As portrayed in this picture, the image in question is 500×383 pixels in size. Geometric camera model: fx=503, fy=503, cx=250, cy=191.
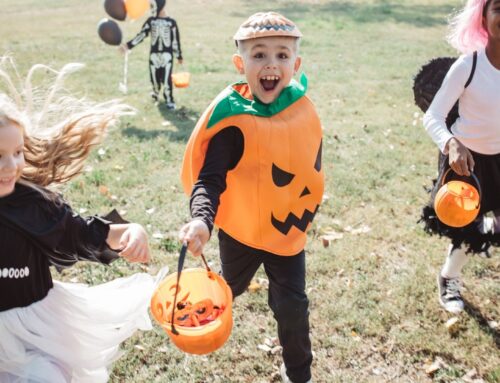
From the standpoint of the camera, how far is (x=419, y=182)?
18.8ft

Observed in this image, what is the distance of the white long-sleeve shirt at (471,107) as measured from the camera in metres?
3.01

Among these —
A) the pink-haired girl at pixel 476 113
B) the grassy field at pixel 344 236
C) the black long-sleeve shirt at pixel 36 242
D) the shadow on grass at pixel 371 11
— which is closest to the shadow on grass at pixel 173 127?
the grassy field at pixel 344 236

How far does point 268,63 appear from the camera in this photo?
247cm

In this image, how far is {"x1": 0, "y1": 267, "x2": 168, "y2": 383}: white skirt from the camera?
6.70ft

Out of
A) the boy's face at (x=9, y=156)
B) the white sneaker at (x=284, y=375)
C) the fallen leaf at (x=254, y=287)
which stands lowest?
the fallen leaf at (x=254, y=287)

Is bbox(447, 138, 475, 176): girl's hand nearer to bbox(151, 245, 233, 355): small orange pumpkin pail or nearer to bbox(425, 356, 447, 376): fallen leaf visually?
bbox(425, 356, 447, 376): fallen leaf

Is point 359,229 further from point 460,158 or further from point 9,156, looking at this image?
point 9,156

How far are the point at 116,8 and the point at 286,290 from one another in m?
7.05

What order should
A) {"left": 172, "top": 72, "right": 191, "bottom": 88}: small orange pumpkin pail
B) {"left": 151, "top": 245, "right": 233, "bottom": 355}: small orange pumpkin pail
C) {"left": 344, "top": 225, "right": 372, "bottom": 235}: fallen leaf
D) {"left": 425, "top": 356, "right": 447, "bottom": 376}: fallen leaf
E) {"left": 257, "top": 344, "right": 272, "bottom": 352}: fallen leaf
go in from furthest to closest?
{"left": 172, "top": 72, "right": 191, "bottom": 88}: small orange pumpkin pail → {"left": 344, "top": 225, "right": 372, "bottom": 235}: fallen leaf → {"left": 257, "top": 344, "right": 272, "bottom": 352}: fallen leaf → {"left": 425, "top": 356, "right": 447, "bottom": 376}: fallen leaf → {"left": 151, "top": 245, "right": 233, "bottom": 355}: small orange pumpkin pail

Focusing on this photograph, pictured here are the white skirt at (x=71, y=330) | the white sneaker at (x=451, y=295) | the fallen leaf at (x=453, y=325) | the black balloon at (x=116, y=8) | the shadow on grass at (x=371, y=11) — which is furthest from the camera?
the shadow on grass at (x=371, y=11)

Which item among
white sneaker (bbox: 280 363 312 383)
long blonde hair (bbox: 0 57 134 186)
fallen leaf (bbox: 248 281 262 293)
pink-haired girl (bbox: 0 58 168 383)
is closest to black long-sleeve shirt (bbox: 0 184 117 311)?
pink-haired girl (bbox: 0 58 168 383)

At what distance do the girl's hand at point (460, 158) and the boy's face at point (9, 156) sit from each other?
2307mm

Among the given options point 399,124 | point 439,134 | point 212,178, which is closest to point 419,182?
point 399,124

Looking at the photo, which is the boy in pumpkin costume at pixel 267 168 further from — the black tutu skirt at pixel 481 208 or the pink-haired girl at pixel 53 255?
the black tutu skirt at pixel 481 208
